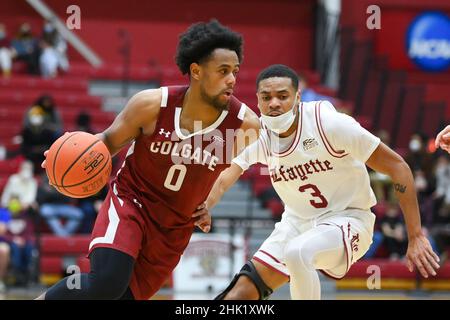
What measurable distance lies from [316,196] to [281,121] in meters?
0.55

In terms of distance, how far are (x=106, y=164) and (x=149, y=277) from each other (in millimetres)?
773

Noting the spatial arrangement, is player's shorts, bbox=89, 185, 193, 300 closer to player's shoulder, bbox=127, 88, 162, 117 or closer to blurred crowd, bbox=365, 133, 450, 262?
player's shoulder, bbox=127, 88, 162, 117

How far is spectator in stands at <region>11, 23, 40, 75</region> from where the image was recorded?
1614 cm

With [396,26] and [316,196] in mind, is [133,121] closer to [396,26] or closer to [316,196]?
[316,196]

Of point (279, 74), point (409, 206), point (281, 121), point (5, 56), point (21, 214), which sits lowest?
point (21, 214)

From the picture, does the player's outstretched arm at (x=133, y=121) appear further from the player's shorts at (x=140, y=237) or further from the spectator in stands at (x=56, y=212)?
the spectator in stands at (x=56, y=212)

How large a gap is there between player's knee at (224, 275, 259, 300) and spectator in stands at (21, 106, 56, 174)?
313 inches

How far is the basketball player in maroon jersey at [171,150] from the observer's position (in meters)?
5.36

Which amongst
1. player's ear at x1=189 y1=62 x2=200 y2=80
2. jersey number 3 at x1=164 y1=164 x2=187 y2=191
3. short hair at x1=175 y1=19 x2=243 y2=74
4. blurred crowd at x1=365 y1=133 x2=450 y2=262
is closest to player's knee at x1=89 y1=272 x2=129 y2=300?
jersey number 3 at x1=164 y1=164 x2=187 y2=191

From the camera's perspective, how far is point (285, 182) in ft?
18.9

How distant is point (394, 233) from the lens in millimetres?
12805

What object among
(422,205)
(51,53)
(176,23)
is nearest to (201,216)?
(422,205)

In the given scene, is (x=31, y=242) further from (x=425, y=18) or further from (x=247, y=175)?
(x=425, y=18)

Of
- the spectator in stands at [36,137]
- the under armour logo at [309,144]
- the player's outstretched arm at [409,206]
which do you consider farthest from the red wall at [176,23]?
the player's outstretched arm at [409,206]
